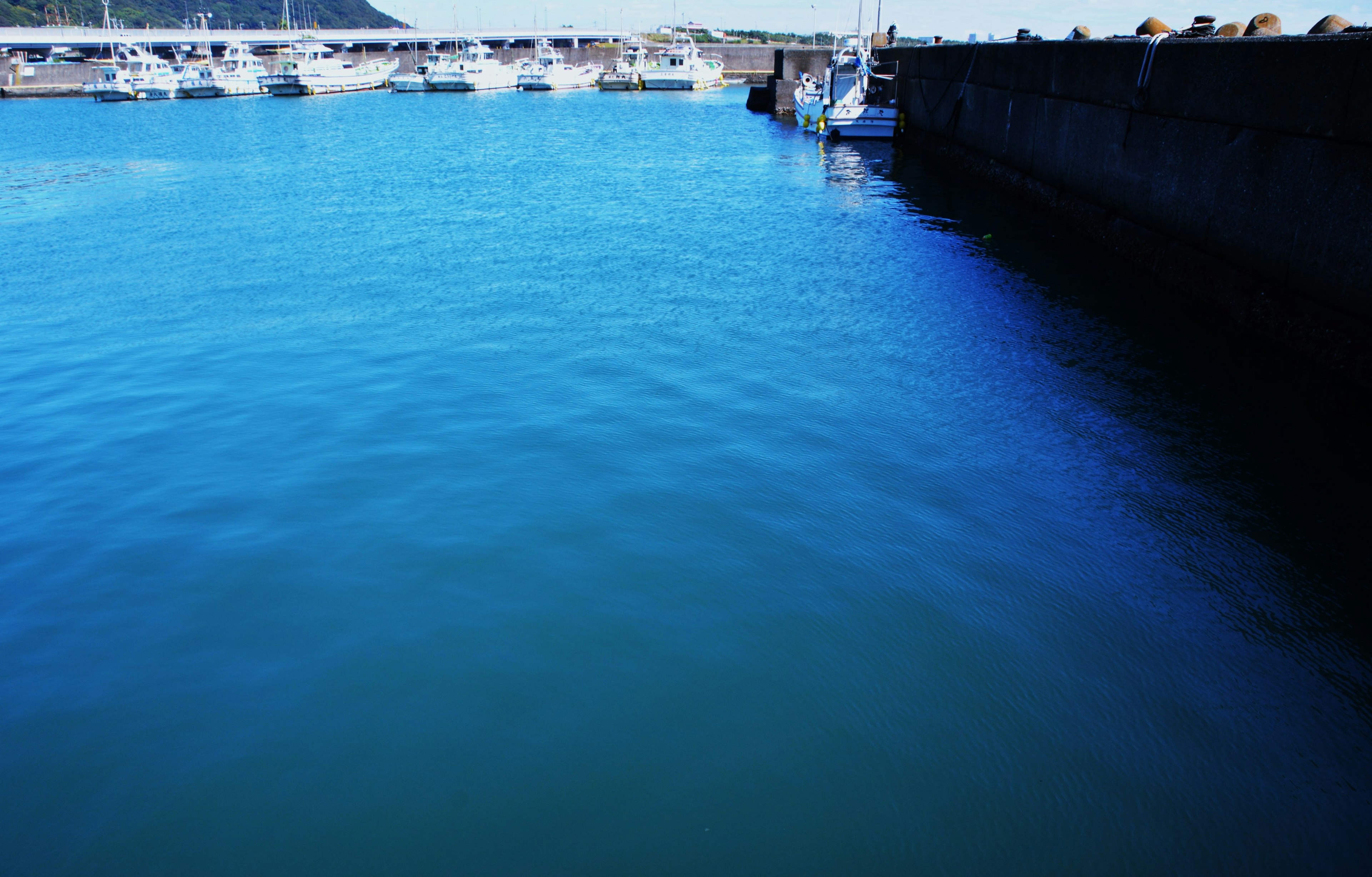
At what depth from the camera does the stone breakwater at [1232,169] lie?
844cm

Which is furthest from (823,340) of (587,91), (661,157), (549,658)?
(587,91)

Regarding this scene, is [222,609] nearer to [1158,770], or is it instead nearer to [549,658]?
[549,658]

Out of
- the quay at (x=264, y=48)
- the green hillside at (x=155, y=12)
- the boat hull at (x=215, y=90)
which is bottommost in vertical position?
the boat hull at (x=215, y=90)

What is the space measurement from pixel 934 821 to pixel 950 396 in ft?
17.4

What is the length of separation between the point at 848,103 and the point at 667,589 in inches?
1254

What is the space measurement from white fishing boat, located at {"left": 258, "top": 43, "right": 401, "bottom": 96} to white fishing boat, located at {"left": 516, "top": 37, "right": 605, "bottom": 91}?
12971 mm

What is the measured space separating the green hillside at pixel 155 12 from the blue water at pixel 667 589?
408 ft

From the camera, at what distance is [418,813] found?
4.06m

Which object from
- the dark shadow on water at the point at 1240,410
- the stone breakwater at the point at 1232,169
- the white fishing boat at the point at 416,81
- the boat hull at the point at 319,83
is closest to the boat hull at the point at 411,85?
the white fishing boat at the point at 416,81

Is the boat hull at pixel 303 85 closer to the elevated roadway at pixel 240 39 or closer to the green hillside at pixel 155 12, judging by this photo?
the elevated roadway at pixel 240 39

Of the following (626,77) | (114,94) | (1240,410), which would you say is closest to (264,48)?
(114,94)

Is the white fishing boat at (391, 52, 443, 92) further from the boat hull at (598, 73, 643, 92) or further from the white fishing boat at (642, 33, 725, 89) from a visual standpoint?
the white fishing boat at (642, 33, 725, 89)

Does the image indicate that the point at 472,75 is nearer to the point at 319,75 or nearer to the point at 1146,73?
the point at 319,75

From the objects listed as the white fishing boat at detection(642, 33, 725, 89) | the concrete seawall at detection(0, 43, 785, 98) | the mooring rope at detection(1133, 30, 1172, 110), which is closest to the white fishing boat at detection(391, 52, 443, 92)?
the concrete seawall at detection(0, 43, 785, 98)
